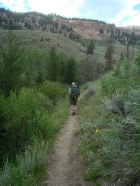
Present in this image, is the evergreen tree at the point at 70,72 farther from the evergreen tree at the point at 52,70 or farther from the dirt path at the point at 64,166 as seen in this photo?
the dirt path at the point at 64,166

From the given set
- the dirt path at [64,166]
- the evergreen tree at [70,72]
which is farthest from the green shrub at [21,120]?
the evergreen tree at [70,72]

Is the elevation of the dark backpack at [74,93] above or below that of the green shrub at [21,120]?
above

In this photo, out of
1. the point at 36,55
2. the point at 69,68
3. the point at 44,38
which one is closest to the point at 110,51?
the point at 69,68

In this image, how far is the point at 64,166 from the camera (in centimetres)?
628

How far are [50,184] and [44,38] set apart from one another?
106 metres

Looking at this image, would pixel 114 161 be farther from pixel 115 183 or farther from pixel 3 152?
pixel 3 152

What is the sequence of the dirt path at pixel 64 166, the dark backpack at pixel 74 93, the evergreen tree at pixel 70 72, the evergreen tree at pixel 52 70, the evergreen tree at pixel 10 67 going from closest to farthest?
1. the dirt path at pixel 64 166
2. the dark backpack at pixel 74 93
3. the evergreen tree at pixel 10 67
4. the evergreen tree at pixel 52 70
5. the evergreen tree at pixel 70 72

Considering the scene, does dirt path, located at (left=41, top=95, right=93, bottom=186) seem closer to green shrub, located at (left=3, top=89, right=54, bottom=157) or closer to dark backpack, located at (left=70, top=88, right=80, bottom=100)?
green shrub, located at (left=3, top=89, right=54, bottom=157)

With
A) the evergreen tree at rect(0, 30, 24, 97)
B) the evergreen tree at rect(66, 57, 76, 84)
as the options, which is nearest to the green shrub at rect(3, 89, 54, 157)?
the evergreen tree at rect(0, 30, 24, 97)

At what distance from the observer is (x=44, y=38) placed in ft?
351

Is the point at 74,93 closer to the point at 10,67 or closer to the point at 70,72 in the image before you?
the point at 10,67

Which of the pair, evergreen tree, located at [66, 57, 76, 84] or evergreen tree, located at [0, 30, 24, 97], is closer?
evergreen tree, located at [0, 30, 24, 97]

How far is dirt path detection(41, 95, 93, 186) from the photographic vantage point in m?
5.31

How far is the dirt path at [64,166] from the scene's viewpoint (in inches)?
209
